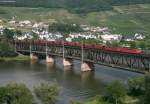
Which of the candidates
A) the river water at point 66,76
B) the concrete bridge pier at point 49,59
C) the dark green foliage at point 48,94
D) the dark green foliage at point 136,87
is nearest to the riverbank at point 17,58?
the river water at point 66,76

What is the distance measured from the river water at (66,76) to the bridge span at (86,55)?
6.69 feet

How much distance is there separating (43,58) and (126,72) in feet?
112

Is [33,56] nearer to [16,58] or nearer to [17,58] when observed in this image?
[17,58]

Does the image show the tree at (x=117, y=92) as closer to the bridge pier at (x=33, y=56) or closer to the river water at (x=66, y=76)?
the river water at (x=66, y=76)

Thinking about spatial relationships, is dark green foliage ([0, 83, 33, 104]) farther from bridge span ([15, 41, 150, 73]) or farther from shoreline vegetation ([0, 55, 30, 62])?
shoreline vegetation ([0, 55, 30, 62])

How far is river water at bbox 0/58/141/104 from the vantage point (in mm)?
67963

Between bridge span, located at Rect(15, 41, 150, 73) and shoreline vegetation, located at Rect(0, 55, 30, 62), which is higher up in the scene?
bridge span, located at Rect(15, 41, 150, 73)

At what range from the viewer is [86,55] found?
92.3m

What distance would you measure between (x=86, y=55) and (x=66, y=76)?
9846 mm

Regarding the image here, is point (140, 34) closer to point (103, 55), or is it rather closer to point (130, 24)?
point (130, 24)

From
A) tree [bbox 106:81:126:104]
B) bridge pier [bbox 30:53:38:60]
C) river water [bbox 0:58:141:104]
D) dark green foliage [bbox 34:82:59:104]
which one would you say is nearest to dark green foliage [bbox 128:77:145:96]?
tree [bbox 106:81:126:104]

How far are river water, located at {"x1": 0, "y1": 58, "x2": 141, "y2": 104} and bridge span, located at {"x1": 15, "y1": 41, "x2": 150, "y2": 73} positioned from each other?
→ 2038 millimetres

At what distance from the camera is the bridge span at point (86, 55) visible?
76.8 meters

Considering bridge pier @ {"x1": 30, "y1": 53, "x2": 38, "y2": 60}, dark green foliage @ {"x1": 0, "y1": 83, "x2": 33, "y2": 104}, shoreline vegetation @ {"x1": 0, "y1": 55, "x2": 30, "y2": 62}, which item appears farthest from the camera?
bridge pier @ {"x1": 30, "y1": 53, "x2": 38, "y2": 60}
